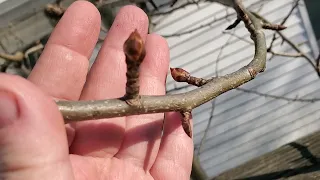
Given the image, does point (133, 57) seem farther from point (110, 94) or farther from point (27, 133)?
point (110, 94)

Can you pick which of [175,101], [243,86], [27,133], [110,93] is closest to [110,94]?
[110,93]

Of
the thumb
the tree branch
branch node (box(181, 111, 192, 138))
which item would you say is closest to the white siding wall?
the tree branch

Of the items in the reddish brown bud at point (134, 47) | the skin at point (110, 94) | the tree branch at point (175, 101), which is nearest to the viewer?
the reddish brown bud at point (134, 47)

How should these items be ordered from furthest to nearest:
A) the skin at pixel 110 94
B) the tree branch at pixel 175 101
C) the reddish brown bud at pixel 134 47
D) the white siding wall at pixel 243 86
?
1. the white siding wall at pixel 243 86
2. the skin at pixel 110 94
3. the tree branch at pixel 175 101
4. the reddish brown bud at pixel 134 47

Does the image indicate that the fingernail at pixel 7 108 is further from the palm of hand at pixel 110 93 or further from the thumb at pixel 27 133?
the palm of hand at pixel 110 93

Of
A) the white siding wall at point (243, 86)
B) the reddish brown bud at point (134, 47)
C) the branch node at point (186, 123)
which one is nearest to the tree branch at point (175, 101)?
the branch node at point (186, 123)

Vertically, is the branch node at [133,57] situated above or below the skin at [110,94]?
above

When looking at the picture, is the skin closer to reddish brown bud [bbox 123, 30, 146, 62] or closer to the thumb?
the thumb
